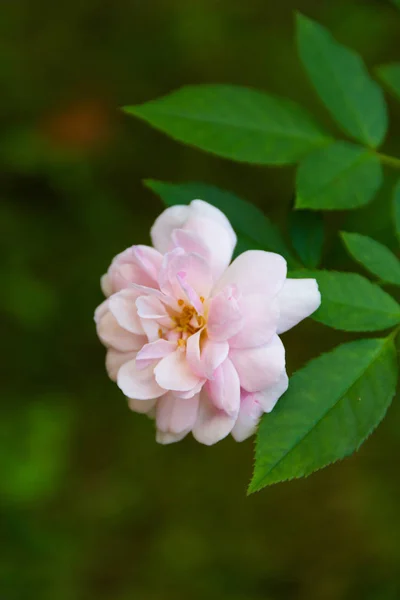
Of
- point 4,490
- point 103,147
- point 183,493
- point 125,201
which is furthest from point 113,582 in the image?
point 103,147

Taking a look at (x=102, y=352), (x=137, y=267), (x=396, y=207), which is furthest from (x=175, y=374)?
(x=102, y=352)

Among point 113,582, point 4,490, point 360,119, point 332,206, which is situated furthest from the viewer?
point 113,582

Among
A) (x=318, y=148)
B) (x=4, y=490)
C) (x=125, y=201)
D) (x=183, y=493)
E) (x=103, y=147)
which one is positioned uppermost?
(x=318, y=148)

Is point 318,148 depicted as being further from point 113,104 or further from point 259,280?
point 113,104

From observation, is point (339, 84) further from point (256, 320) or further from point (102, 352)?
point (102, 352)

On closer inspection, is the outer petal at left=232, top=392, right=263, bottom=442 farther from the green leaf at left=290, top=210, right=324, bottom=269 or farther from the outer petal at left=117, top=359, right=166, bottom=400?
the green leaf at left=290, top=210, right=324, bottom=269

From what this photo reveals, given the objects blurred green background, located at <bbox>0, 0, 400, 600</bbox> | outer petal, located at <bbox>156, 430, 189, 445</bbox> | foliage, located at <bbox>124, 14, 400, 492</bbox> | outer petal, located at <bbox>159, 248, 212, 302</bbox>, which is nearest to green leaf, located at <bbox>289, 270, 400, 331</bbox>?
foliage, located at <bbox>124, 14, 400, 492</bbox>
